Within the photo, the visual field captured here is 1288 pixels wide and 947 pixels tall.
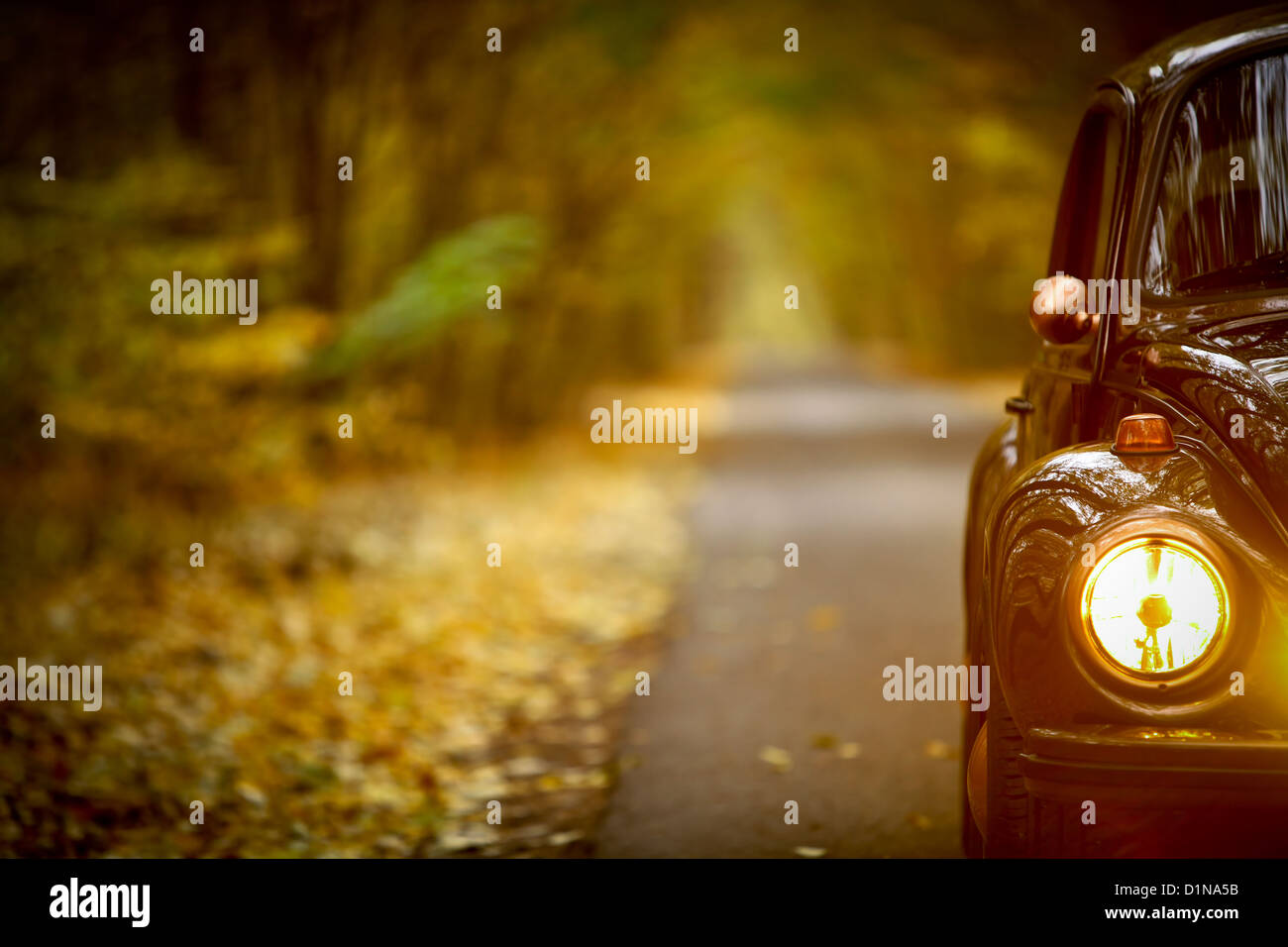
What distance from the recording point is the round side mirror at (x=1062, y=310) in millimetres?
3607

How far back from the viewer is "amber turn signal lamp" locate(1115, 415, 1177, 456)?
2.96 meters

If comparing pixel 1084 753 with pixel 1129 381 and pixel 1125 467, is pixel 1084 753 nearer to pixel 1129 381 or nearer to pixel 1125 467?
pixel 1125 467

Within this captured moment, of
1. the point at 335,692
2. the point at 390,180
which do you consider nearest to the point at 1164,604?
the point at 335,692

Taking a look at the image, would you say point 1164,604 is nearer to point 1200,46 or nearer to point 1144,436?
point 1144,436

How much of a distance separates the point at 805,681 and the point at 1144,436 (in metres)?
3.91

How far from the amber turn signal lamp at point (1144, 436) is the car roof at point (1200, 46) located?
3.51 feet

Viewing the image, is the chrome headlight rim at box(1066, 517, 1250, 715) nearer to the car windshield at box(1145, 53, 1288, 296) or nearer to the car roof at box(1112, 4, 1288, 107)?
the car windshield at box(1145, 53, 1288, 296)

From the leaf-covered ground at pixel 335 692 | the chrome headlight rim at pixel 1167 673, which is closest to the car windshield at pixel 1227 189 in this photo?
the chrome headlight rim at pixel 1167 673

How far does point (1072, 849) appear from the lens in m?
2.92

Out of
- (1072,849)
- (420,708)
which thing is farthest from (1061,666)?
(420,708)

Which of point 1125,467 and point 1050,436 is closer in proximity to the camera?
point 1125,467

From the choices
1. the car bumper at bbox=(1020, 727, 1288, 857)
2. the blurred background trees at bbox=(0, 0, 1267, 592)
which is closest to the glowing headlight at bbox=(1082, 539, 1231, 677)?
the car bumper at bbox=(1020, 727, 1288, 857)

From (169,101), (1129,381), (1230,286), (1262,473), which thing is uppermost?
(169,101)
